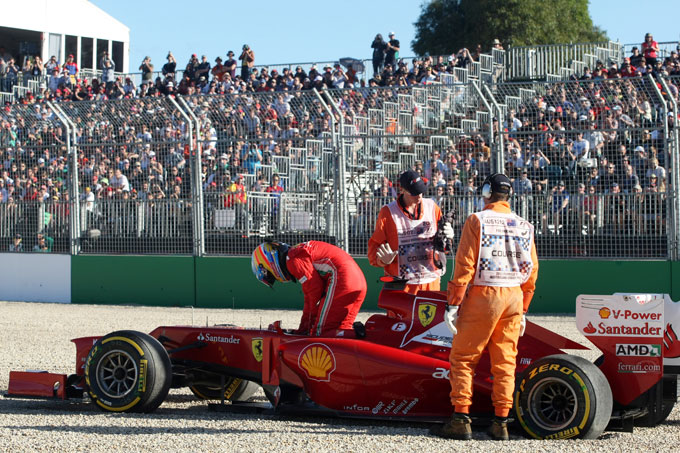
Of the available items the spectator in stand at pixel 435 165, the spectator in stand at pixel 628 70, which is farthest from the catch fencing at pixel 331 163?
the spectator in stand at pixel 628 70

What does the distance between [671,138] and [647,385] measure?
7605mm

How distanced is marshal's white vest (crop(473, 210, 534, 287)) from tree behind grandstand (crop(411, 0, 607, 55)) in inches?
1565

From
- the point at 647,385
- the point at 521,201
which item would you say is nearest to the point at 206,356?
the point at 647,385

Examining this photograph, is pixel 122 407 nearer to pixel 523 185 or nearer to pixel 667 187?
pixel 523 185

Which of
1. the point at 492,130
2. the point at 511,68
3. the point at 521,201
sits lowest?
the point at 521,201

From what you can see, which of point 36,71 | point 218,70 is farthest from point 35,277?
point 36,71

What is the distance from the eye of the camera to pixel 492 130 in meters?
13.6

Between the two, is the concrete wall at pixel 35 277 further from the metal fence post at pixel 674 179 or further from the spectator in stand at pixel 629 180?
the metal fence post at pixel 674 179

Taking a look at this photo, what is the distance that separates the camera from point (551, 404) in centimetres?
604

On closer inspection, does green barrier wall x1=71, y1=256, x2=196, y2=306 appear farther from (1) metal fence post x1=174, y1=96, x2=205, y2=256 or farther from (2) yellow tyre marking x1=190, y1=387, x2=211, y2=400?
(2) yellow tyre marking x1=190, y1=387, x2=211, y2=400

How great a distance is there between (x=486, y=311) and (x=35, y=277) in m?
13.0

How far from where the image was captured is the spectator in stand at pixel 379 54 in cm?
2473

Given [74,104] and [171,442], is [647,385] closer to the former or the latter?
[171,442]

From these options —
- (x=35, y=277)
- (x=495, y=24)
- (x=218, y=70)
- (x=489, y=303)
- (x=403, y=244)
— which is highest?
(x=495, y=24)
